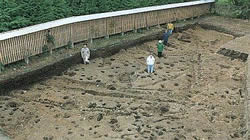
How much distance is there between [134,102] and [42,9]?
28.4 feet

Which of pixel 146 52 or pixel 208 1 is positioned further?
pixel 208 1

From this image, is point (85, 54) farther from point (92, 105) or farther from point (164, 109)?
point (164, 109)

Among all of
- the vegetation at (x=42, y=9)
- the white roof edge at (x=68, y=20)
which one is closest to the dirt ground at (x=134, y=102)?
the white roof edge at (x=68, y=20)

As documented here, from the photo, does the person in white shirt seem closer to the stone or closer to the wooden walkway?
the wooden walkway

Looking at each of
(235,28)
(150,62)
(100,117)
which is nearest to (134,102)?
(100,117)

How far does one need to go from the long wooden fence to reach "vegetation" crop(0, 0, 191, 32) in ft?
2.74

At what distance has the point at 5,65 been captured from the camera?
20453mm

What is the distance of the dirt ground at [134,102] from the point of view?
16.6m

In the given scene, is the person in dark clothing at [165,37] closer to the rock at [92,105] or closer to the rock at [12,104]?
the rock at [92,105]

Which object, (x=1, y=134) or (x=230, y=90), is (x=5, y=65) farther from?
(x=230, y=90)

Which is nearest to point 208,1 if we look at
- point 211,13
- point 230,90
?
point 211,13

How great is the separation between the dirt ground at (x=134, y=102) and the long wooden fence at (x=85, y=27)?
2.06 m

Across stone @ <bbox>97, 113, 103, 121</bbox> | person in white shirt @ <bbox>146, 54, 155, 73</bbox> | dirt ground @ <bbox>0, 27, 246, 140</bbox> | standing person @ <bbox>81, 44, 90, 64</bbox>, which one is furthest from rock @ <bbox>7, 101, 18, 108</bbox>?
person in white shirt @ <bbox>146, 54, 155, 73</bbox>

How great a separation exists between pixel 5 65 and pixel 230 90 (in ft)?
41.3
